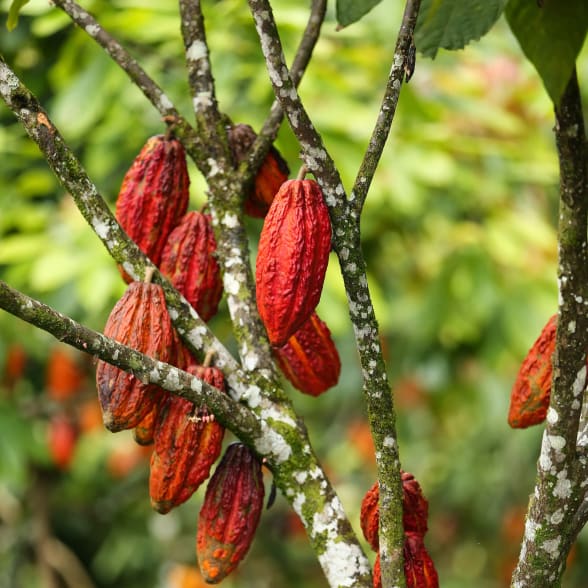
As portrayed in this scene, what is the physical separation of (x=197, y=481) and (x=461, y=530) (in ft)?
16.7

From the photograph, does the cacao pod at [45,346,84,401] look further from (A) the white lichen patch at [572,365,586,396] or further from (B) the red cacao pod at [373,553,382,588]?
(A) the white lichen patch at [572,365,586,396]

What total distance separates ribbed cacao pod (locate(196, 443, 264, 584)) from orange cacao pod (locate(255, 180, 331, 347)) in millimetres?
148

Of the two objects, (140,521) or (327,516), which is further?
(140,521)

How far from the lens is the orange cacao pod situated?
921mm

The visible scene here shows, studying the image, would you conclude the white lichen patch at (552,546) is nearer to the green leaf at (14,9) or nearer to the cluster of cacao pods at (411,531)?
the cluster of cacao pods at (411,531)

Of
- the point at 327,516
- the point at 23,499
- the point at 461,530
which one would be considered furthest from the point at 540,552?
the point at 461,530

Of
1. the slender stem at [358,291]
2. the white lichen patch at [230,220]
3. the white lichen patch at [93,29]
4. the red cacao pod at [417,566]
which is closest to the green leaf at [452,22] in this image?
the slender stem at [358,291]

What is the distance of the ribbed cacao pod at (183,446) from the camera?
0.98 meters

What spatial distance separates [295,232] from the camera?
932 millimetres

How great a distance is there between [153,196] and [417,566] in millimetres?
527

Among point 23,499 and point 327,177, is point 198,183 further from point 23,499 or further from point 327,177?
point 23,499

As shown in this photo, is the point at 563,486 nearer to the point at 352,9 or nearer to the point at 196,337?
the point at 196,337

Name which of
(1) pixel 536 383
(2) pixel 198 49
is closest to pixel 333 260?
(2) pixel 198 49

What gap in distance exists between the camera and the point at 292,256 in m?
0.94
